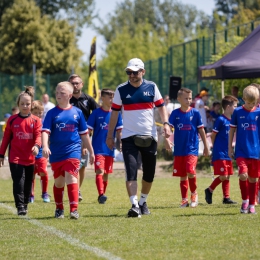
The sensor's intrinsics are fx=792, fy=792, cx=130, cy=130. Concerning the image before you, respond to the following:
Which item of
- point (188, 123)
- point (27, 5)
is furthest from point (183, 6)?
point (188, 123)

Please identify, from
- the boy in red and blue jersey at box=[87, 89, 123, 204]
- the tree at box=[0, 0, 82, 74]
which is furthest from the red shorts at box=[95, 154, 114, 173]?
the tree at box=[0, 0, 82, 74]

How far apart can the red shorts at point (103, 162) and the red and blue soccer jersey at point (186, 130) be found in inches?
63.0

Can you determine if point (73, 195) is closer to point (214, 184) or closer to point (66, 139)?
point (66, 139)

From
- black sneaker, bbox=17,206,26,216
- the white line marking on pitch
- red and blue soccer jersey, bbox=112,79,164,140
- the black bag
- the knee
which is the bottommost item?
black sneaker, bbox=17,206,26,216

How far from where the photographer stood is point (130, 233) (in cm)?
877

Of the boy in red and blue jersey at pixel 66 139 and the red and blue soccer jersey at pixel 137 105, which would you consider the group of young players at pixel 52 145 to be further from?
the red and blue soccer jersey at pixel 137 105

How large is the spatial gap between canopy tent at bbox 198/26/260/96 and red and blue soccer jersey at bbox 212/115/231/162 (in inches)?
208

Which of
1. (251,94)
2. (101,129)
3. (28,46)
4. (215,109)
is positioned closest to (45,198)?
(101,129)

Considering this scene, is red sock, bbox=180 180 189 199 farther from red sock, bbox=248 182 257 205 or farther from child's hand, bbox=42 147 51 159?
child's hand, bbox=42 147 51 159

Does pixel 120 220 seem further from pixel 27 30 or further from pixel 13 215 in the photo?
pixel 27 30

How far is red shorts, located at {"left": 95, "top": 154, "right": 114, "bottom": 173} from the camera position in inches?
532

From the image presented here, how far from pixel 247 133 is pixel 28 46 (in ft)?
127

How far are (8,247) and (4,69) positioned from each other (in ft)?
139

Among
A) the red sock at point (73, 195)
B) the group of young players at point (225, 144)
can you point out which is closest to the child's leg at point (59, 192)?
the red sock at point (73, 195)
